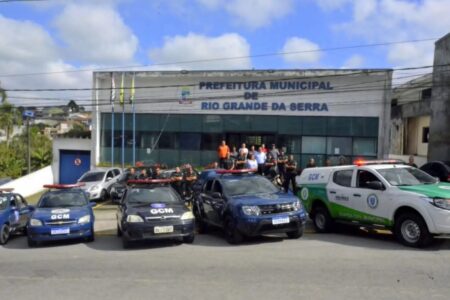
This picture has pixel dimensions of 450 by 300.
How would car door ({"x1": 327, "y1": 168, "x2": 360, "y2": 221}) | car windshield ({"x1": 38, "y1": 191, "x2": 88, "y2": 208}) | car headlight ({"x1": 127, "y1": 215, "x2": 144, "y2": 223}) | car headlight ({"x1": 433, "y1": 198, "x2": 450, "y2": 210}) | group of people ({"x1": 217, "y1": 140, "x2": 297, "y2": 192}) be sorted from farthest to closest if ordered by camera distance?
group of people ({"x1": 217, "y1": 140, "x2": 297, "y2": 192}) < car windshield ({"x1": 38, "y1": 191, "x2": 88, "y2": 208}) < car door ({"x1": 327, "y1": 168, "x2": 360, "y2": 221}) < car headlight ({"x1": 127, "y1": 215, "x2": 144, "y2": 223}) < car headlight ({"x1": 433, "y1": 198, "x2": 450, "y2": 210})

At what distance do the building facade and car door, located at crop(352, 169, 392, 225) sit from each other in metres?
17.0

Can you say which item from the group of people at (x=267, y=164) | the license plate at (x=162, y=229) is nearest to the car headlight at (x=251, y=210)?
the license plate at (x=162, y=229)

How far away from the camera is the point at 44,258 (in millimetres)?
10539

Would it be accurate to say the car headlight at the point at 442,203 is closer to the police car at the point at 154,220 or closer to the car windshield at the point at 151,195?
the police car at the point at 154,220

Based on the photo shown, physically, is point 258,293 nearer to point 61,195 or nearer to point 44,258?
point 44,258

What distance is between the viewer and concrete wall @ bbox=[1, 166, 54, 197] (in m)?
30.0

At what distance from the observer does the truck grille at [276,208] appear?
35.8ft

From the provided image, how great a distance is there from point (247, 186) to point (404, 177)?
3.73m

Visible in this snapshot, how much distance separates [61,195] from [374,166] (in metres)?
8.78

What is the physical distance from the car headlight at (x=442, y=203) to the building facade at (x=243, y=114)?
1890 centimetres

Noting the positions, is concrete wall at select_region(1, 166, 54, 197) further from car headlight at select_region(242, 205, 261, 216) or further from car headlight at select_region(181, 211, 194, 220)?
car headlight at select_region(242, 205, 261, 216)

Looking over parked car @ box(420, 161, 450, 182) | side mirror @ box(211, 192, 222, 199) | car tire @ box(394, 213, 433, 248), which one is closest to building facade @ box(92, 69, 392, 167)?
parked car @ box(420, 161, 450, 182)

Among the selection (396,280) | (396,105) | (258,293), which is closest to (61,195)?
(258,293)

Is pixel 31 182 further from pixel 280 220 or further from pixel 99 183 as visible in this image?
pixel 280 220
